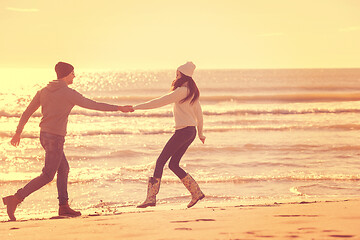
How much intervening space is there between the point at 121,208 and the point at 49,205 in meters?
1.31

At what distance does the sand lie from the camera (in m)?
5.52

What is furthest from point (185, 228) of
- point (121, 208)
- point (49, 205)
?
point (49, 205)

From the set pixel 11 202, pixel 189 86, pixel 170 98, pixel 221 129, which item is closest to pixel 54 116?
pixel 11 202

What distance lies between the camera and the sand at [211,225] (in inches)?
217

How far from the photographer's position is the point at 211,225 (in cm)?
605

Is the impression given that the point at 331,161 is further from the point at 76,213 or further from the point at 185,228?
the point at 185,228

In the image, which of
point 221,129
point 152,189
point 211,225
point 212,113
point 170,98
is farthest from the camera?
point 212,113

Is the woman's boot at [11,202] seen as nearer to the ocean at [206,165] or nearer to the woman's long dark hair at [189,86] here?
the ocean at [206,165]

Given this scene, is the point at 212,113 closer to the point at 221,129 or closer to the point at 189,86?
the point at 221,129

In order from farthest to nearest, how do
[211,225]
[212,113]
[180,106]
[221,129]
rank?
[212,113], [221,129], [180,106], [211,225]

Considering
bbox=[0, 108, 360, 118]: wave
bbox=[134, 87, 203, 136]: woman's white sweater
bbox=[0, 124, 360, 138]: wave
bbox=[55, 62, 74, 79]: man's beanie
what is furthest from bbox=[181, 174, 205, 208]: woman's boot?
bbox=[0, 108, 360, 118]: wave

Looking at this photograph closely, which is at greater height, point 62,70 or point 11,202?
point 62,70

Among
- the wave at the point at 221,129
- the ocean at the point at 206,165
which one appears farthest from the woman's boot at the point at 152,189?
the wave at the point at 221,129

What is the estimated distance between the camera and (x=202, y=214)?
6.92m
